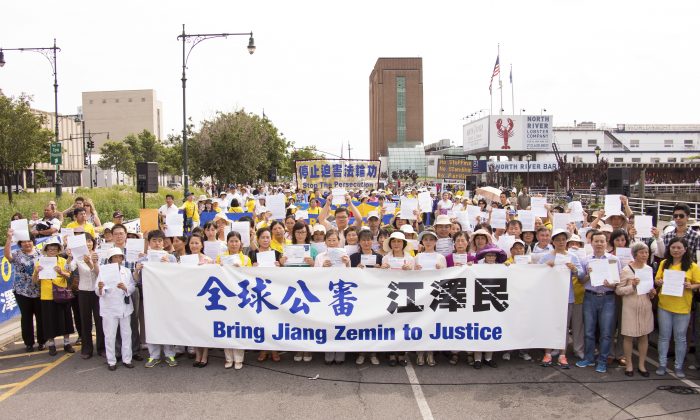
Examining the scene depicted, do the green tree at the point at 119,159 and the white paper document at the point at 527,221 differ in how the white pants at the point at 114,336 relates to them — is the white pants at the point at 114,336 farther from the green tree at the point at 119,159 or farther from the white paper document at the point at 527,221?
the green tree at the point at 119,159

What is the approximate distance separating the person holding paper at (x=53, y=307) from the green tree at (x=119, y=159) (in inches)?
2870

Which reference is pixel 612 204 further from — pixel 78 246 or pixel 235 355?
pixel 78 246

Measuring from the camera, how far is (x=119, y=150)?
252ft

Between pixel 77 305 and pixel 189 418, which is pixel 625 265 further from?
pixel 77 305

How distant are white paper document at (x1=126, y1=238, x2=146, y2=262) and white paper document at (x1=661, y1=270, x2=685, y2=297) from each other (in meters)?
6.10

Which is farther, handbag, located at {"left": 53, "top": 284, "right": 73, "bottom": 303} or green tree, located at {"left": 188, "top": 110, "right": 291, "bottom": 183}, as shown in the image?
green tree, located at {"left": 188, "top": 110, "right": 291, "bottom": 183}

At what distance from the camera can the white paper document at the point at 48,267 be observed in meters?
7.03

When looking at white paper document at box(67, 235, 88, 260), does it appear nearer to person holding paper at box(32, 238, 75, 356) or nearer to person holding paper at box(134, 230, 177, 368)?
person holding paper at box(32, 238, 75, 356)

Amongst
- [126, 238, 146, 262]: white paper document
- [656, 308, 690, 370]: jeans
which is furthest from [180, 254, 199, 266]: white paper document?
[656, 308, 690, 370]: jeans

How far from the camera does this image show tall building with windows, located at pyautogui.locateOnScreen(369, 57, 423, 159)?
132750mm

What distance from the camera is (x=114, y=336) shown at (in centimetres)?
677

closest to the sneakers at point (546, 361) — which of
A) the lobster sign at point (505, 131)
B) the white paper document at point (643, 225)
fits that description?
the white paper document at point (643, 225)

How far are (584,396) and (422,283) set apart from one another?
6.87ft

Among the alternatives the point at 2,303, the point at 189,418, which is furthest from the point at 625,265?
the point at 2,303
